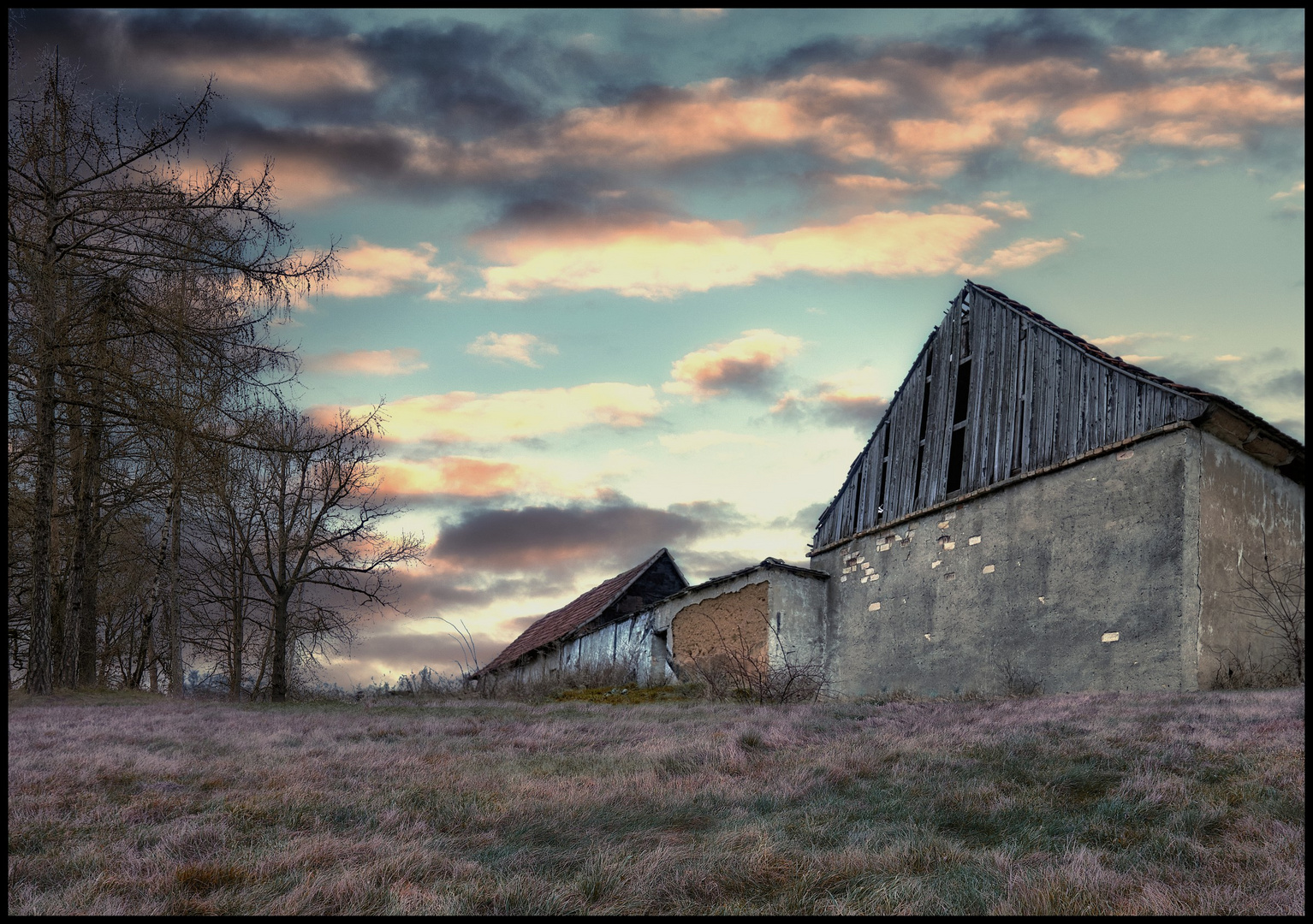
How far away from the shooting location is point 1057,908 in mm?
3896

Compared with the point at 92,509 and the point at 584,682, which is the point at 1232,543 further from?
the point at 92,509

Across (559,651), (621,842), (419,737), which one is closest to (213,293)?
(419,737)

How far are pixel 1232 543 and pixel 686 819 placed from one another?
12.9 metres

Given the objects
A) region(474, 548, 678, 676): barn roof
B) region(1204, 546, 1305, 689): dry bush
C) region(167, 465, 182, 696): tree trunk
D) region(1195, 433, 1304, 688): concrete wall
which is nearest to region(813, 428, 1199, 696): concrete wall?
region(1195, 433, 1304, 688): concrete wall

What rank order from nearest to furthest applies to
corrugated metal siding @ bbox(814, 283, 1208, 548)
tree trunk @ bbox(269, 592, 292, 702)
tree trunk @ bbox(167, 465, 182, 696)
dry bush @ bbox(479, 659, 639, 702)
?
corrugated metal siding @ bbox(814, 283, 1208, 548), tree trunk @ bbox(167, 465, 182, 696), tree trunk @ bbox(269, 592, 292, 702), dry bush @ bbox(479, 659, 639, 702)

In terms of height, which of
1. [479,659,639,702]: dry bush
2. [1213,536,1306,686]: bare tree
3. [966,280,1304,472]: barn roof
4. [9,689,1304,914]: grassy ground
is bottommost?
[479,659,639,702]: dry bush

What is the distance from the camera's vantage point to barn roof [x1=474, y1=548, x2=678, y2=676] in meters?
31.2

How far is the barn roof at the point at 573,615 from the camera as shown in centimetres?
3122

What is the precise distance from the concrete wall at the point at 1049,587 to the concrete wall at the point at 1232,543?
0.29 m

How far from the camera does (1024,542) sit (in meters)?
16.9

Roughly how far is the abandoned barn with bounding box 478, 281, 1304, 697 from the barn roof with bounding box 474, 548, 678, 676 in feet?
18.9

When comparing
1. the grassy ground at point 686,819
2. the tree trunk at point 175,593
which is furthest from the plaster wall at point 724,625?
the grassy ground at point 686,819

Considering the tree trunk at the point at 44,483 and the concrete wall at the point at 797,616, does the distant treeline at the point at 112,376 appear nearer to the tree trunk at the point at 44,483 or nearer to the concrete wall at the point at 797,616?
the tree trunk at the point at 44,483

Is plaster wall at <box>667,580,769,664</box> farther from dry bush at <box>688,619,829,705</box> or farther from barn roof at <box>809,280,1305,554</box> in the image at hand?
barn roof at <box>809,280,1305,554</box>
